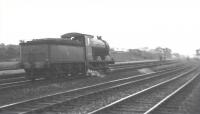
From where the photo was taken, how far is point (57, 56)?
1769cm

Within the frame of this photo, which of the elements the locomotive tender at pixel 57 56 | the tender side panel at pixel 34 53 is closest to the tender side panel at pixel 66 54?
the locomotive tender at pixel 57 56

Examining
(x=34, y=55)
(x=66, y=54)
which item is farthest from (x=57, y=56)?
(x=34, y=55)

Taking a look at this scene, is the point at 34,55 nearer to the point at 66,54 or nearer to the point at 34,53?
the point at 34,53

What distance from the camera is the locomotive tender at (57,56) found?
1717cm

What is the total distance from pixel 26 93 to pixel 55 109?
14.0ft

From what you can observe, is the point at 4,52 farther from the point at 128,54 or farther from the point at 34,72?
the point at 128,54

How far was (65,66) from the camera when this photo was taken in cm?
1869

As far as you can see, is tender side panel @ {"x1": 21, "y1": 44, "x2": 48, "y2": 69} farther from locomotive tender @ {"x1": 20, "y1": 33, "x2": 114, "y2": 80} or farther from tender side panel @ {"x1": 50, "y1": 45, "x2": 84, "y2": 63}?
tender side panel @ {"x1": 50, "y1": 45, "x2": 84, "y2": 63}

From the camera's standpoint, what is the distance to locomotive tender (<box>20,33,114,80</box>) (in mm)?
17172

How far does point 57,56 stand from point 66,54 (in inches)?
39.7

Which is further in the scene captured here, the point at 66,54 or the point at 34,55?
the point at 66,54

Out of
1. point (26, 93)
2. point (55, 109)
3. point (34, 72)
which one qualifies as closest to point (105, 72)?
point (34, 72)

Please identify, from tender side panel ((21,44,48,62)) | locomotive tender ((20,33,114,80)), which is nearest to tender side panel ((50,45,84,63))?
locomotive tender ((20,33,114,80))

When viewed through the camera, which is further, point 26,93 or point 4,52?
point 4,52
